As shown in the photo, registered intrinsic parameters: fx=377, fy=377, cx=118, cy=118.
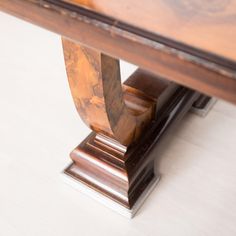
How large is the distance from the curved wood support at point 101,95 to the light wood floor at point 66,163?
0.16 m

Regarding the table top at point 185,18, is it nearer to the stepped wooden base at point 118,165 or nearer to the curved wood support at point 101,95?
the curved wood support at point 101,95

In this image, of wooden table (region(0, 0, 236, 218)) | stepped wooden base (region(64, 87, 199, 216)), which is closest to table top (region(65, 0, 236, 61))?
wooden table (region(0, 0, 236, 218))

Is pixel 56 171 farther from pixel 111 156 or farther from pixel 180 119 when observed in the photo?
pixel 180 119

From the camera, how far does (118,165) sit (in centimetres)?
→ 107

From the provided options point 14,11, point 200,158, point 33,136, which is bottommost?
point 33,136

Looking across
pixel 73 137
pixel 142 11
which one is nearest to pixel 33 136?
pixel 73 137

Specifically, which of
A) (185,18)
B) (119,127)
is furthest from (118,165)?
(185,18)

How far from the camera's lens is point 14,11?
2.05 ft

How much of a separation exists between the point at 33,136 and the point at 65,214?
0.34 metres

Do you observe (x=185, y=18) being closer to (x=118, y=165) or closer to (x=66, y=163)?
(x=118, y=165)

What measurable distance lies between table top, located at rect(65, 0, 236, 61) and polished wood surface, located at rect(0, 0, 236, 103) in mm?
20

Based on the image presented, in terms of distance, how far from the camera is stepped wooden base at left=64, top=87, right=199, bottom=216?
42.1 inches

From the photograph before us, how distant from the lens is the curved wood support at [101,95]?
0.85 meters

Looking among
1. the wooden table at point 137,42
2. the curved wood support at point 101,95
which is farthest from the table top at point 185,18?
the curved wood support at point 101,95
